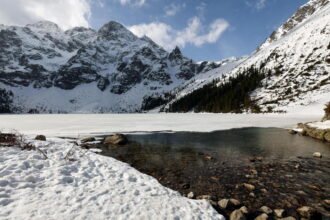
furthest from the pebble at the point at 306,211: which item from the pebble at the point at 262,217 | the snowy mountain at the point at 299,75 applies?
the snowy mountain at the point at 299,75

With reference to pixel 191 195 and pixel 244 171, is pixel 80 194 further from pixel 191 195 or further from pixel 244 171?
pixel 244 171

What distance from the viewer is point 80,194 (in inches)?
451

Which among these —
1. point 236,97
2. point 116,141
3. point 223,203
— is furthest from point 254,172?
point 236,97

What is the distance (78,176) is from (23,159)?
3.77 m

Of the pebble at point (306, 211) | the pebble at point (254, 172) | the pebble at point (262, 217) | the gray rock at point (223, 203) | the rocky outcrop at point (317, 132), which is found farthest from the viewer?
the rocky outcrop at point (317, 132)

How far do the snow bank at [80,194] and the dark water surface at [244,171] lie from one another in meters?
2.22

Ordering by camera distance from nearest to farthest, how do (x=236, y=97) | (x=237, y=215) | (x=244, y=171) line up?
(x=237, y=215)
(x=244, y=171)
(x=236, y=97)

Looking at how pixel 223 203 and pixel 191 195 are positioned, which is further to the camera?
pixel 191 195

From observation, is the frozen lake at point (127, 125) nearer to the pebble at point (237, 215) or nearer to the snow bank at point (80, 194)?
the snow bank at point (80, 194)

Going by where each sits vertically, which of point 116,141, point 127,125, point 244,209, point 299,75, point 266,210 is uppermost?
point 299,75

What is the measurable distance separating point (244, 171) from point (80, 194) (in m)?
11.9

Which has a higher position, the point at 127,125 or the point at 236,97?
the point at 236,97

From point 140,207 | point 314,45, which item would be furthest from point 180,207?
point 314,45

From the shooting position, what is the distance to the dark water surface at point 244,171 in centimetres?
1407
